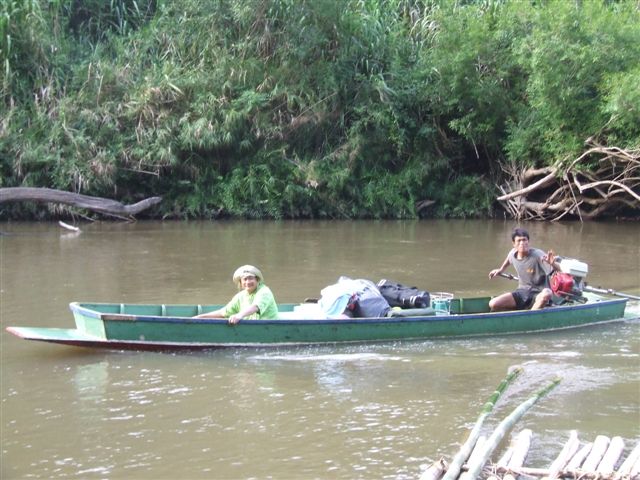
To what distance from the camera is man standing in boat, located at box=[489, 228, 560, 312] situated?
10.5m

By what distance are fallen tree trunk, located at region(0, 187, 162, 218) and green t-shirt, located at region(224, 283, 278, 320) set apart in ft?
40.6

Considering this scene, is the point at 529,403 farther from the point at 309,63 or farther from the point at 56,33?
the point at 56,33

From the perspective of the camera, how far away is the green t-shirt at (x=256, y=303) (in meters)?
9.16

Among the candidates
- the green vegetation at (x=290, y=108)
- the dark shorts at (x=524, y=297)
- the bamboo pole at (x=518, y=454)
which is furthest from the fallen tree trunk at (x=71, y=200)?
the bamboo pole at (x=518, y=454)

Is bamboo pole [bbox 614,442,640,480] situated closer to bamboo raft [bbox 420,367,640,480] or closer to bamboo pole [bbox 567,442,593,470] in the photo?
bamboo raft [bbox 420,367,640,480]

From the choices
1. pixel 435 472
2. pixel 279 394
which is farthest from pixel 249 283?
pixel 435 472

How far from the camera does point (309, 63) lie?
23.9m


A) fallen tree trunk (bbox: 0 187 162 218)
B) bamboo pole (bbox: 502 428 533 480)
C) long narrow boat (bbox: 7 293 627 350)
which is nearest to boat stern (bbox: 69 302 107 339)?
long narrow boat (bbox: 7 293 627 350)

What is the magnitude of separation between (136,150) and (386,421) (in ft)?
53.7

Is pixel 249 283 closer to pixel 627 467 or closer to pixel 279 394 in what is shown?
pixel 279 394

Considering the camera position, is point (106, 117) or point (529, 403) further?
point (106, 117)

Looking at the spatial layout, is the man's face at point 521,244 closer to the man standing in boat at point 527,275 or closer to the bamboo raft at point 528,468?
the man standing in boat at point 527,275

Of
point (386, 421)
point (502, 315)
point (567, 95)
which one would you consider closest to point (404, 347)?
point (502, 315)

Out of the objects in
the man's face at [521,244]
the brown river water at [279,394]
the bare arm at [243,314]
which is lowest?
the brown river water at [279,394]
